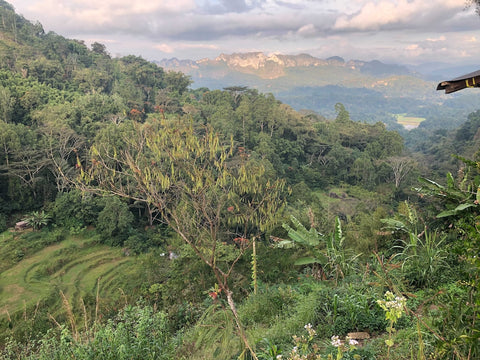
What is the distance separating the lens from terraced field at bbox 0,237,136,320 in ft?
37.0

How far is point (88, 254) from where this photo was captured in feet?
48.0

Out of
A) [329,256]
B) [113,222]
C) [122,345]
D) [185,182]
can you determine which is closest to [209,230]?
[185,182]

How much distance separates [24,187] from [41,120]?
603 cm

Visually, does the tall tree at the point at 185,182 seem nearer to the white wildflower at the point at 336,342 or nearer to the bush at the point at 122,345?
the white wildflower at the point at 336,342

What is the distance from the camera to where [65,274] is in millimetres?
13070

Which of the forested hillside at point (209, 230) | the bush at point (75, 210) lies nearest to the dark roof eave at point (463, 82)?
the forested hillside at point (209, 230)

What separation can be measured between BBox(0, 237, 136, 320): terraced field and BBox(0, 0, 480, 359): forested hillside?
3.3 inches

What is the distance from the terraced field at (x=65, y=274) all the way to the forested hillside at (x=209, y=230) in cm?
8

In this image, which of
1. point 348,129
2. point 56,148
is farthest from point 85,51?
point 348,129

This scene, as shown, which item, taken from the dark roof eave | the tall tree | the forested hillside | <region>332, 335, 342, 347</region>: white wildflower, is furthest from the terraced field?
the dark roof eave

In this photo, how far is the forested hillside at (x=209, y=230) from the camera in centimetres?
248

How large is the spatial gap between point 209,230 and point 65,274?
983 cm

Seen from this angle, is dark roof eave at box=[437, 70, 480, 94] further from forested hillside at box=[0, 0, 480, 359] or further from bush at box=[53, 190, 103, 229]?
bush at box=[53, 190, 103, 229]

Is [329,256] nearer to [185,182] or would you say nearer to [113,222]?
[185,182]
